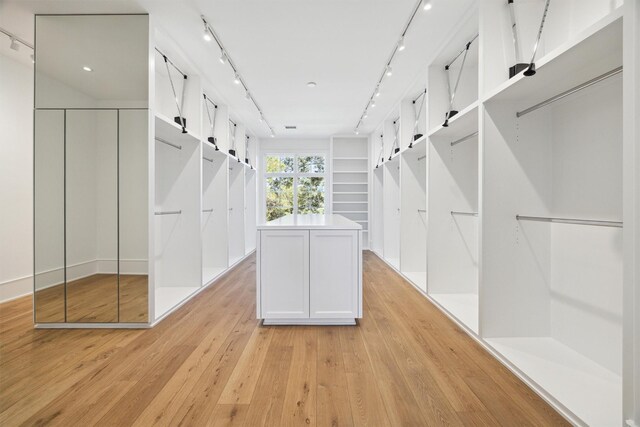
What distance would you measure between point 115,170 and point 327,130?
505 centimetres

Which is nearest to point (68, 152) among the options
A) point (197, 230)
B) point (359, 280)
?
point (197, 230)

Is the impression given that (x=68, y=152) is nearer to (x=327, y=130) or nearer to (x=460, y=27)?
(x=460, y=27)

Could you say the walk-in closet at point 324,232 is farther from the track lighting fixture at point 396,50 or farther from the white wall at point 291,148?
the white wall at point 291,148

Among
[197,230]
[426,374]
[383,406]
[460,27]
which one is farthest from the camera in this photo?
[197,230]

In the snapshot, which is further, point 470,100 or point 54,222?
point 470,100

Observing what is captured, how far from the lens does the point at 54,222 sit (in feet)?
8.79

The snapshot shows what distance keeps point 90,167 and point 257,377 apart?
2362mm

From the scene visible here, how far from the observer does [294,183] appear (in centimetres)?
800

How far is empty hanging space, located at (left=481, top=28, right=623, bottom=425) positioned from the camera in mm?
1864

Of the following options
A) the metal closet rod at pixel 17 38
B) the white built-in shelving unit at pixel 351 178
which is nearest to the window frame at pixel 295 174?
the white built-in shelving unit at pixel 351 178

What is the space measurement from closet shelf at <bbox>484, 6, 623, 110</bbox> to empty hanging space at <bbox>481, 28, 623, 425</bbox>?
0.05 ft

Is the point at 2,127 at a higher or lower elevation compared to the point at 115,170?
higher

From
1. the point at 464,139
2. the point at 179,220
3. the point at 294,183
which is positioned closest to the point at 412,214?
the point at 464,139

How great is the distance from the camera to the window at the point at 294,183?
7.99 metres
